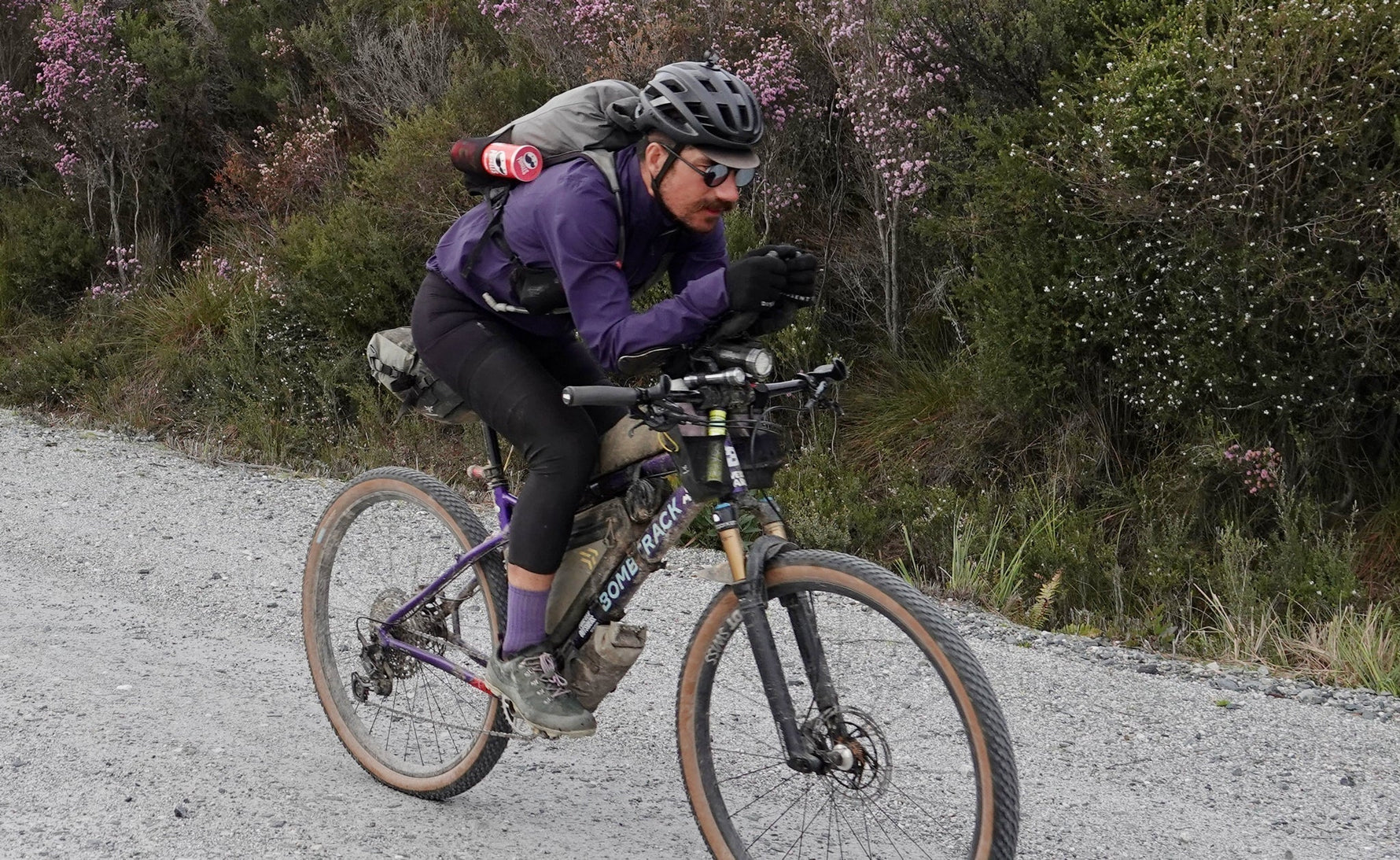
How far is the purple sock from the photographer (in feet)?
12.9

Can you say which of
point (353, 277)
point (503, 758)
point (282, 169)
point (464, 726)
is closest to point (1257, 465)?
point (503, 758)

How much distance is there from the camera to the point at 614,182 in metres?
3.61

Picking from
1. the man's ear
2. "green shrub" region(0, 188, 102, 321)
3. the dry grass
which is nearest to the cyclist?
the man's ear

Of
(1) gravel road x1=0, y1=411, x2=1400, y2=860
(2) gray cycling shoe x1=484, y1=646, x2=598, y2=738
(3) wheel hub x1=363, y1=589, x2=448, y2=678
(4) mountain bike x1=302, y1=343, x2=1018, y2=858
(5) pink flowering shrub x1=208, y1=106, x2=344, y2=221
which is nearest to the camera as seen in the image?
(4) mountain bike x1=302, y1=343, x2=1018, y2=858

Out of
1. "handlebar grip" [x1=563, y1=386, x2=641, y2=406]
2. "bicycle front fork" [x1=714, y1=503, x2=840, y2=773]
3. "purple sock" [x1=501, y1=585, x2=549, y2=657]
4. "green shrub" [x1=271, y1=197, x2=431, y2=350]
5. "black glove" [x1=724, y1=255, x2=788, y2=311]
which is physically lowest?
"green shrub" [x1=271, y1=197, x2=431, y2=350]

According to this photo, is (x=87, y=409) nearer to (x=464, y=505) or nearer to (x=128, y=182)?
(x=128, y=182)

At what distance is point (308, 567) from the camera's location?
15.8 feet

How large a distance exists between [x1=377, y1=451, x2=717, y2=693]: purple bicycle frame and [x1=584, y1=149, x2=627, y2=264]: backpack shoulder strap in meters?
0.60

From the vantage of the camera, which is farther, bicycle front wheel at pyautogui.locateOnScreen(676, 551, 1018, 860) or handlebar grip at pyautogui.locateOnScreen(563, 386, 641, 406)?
handlebar grip at pyautogui.locateOnScreen(563, 386, 641, 406)

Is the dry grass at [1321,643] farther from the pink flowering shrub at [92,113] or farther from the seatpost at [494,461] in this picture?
the pink flowering shrub at [92,113]

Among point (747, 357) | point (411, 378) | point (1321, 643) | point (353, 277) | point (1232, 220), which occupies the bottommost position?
point (1321, 643)

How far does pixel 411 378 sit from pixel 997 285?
4.72 meters

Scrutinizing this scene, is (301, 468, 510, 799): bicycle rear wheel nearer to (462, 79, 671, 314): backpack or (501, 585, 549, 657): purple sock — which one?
(501, 585, 549, 657): purple sock

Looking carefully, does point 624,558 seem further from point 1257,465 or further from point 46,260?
point 46,260
